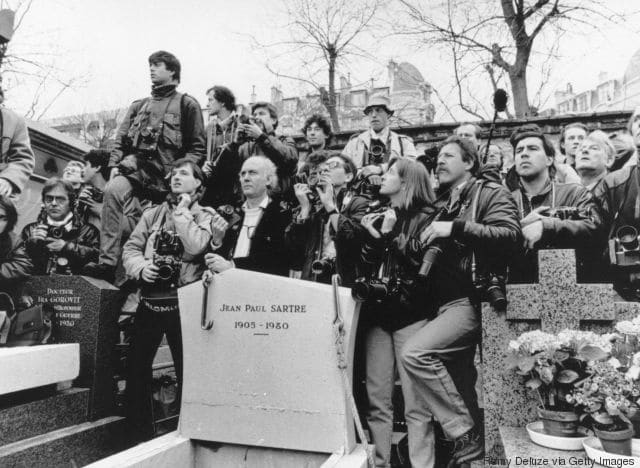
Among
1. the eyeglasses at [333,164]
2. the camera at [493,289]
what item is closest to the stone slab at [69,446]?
the eyeglasses at [333,164]

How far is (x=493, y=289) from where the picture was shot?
322 cm

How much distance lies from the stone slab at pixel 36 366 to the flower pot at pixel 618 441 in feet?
12.5

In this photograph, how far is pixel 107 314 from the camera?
4688 millimetres

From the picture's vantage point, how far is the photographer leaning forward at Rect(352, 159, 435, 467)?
3.41 metres

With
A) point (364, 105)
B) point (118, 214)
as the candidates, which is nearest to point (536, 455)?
point (118, 214)

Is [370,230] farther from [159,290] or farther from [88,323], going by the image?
[88,323]

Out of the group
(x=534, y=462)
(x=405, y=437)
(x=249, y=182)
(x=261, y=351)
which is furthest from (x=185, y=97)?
(x=534, y=462)

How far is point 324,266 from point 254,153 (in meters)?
1.93

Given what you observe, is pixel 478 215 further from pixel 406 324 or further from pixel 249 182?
pixel 249 182

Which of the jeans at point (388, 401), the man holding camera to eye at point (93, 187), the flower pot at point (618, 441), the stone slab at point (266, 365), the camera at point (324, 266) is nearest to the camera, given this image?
the flower pot at point (618, 441)

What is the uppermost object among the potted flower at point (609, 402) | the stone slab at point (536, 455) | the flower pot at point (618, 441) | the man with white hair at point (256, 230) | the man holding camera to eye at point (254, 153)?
the man holding camera to eye at point (254, 153)

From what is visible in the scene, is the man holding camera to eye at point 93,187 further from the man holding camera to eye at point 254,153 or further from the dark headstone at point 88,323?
the man holding camera to eye at point 254,153

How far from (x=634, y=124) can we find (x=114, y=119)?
27.9 m

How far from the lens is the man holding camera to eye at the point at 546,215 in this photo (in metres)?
3.47
